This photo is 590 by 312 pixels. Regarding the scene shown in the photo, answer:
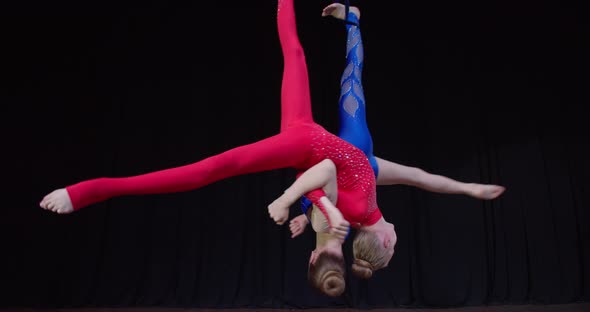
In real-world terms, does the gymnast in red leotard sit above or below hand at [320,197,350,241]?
above

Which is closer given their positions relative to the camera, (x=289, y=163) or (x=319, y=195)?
(x=319, y=195)

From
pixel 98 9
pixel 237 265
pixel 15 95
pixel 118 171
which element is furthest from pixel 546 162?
pixel 15 95

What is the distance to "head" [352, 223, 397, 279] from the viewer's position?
1988mm

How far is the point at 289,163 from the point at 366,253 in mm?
489

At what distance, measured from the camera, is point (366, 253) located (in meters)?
1.99

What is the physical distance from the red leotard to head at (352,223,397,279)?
0.05 meters

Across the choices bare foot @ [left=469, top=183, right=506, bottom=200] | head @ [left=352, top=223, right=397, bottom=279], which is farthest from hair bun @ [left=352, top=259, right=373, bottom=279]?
bare foot @ [left=469, top=183, right=506, bottom=200]

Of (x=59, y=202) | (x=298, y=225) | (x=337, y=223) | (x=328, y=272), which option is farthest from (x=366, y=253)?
(x=59, y=202)

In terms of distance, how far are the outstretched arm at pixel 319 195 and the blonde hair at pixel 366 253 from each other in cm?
24

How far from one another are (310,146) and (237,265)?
107 inches

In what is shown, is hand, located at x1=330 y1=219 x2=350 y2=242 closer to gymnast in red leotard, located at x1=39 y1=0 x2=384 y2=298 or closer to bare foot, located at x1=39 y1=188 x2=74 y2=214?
gymnast in red leotard, located at x1=39 y1=0 x2=384 y2=298

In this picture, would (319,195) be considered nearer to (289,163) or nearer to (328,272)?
(289,163)

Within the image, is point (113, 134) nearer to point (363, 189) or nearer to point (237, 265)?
point (237, 265)

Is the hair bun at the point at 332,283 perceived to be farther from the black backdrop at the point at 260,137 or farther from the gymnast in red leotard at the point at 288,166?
the black backdrop at the point at 260,137
